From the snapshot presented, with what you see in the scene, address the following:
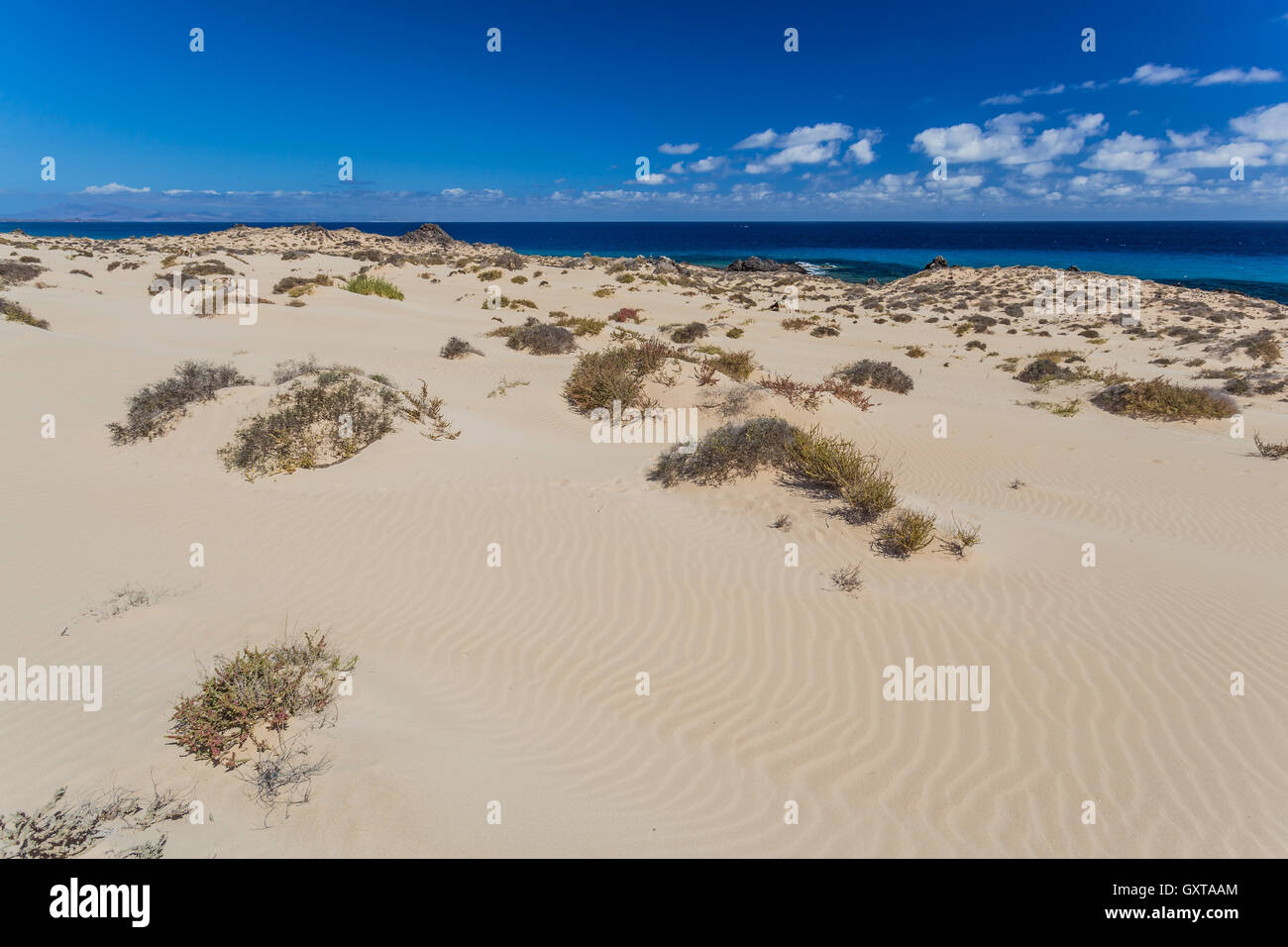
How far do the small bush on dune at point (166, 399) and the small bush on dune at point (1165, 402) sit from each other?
20.7 meters

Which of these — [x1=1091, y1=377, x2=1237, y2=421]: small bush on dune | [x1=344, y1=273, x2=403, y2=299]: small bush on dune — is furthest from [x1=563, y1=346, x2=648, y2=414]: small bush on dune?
[x1=344, y1=273, x2=403, y2=299]: small bush on dune

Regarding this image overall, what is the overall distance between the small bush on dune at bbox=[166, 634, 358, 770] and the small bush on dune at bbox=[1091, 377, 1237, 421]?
1863 centimetres

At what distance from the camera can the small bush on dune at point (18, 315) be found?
14.7 metres

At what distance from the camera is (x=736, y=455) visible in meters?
8.49

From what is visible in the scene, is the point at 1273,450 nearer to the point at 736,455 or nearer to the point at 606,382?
the point at 736,455

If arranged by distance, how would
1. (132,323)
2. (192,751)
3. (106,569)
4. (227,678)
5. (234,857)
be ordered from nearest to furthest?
(234,857) → (192,751) → (227,678) → (106,569) → (132,323)

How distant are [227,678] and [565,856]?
114 inches

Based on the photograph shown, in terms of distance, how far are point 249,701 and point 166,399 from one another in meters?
8.47

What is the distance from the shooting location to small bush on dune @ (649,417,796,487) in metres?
8.47

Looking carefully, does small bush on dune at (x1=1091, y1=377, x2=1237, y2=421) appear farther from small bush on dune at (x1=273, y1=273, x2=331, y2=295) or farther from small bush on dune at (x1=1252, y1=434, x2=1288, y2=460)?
small bush on dune at (x1=273, y1=273, x2=331, y2=295)

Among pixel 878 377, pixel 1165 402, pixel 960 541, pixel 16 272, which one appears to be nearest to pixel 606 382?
pixel 960 541
